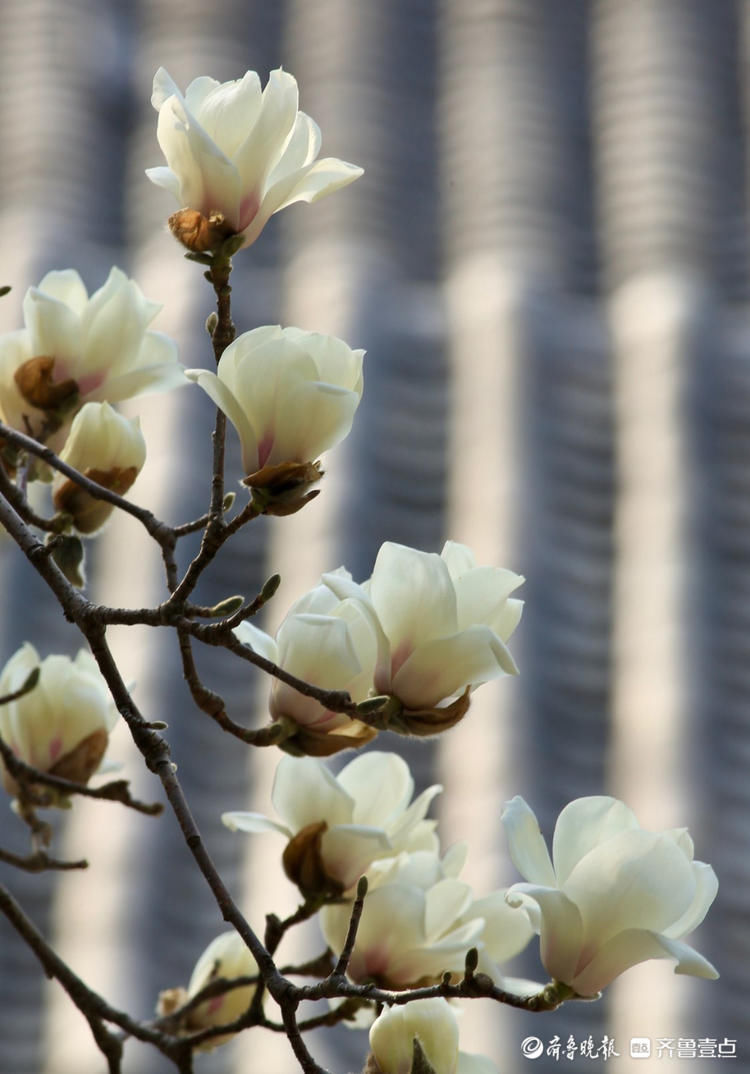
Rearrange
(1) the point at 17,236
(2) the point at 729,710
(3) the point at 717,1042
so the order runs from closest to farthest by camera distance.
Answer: (3) the point at 717,1042, (2) the point at 729,710, (1) the point at 17,236

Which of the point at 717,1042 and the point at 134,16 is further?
→ the point at 134,16

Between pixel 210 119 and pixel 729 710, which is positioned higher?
pixel 729 710

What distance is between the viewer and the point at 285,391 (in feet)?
1.58

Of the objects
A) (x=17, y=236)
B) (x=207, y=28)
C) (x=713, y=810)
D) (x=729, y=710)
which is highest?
(x=207, y=28)

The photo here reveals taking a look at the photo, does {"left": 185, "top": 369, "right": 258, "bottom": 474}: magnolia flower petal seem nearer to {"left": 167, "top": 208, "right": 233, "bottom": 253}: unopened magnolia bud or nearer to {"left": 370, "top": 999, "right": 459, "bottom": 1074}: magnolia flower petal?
{"left": 167, "top": 208, "right": 233, "bottom": 253}: unopened magnolia bud

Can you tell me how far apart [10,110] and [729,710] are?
4.47ft

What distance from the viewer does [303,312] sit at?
185 centimetres

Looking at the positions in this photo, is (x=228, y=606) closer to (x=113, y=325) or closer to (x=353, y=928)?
(x=353, y=928)

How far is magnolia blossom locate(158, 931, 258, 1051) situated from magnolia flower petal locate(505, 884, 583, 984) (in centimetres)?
20

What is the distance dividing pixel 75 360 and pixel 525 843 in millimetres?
303

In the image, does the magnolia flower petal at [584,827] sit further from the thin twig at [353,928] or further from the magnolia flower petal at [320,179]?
the magnolia flower petal at [320,179]

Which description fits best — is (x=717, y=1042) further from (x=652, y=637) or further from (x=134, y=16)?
(x=134, y=16)

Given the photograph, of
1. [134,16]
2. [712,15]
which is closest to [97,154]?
[134,16]

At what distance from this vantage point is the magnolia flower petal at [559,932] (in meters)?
0.48
